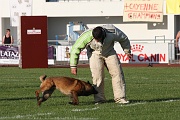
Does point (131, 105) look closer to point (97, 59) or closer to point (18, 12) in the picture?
point (97, 59)

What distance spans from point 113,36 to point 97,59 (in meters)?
0.64

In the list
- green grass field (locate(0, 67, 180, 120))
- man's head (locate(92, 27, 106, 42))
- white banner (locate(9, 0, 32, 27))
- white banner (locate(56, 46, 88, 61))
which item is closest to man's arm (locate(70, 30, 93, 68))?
man's head (locate(92, 27, 106, 42))

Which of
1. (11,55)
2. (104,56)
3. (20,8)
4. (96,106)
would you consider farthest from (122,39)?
(11,55)

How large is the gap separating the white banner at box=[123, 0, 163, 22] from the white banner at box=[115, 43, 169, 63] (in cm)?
761

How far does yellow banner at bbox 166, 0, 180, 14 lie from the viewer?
134 ft

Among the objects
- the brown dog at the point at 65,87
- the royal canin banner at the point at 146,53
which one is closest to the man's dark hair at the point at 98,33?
the brown dog at the point at 65,87

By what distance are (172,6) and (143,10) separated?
2.22m

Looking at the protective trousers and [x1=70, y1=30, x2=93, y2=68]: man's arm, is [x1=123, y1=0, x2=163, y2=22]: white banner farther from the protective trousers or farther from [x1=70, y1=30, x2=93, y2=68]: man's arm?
[x1=70, y1=30, x2=93, y2=68]: man's arm

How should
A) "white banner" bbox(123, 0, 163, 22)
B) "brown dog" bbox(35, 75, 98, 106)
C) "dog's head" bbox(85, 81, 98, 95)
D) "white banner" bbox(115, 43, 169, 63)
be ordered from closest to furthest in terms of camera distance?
"brown dog" bbox(35, 75, 98, 106) < "dog's head" bbox(85, 81, 98, 95) < "white banner" bbox(115, 43, 169, 63) < "white banner" bbox(123, 0, 163, 22)

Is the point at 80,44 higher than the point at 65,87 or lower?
higher

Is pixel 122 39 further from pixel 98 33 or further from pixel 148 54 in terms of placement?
pixel 148 54

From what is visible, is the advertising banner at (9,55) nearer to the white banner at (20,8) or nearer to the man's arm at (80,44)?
the white banner at (20,8)

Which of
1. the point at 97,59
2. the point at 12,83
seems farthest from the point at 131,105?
the point at 12,83

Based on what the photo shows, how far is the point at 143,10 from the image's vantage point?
1688 inches
